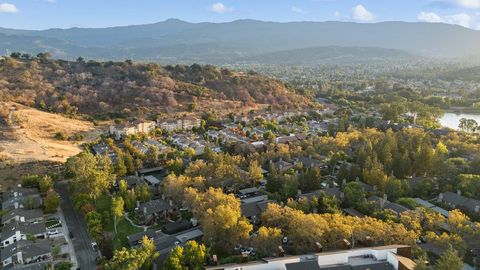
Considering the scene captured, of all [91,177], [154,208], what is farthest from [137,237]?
[91,177]

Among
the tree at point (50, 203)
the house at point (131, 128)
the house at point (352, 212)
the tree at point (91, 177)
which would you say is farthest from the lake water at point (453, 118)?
the tree at point (50, 203)

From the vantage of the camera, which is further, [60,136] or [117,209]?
[60,136]

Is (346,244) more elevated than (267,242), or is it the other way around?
(346,244)

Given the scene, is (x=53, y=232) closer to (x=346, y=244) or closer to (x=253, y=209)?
(x=253, y=209)

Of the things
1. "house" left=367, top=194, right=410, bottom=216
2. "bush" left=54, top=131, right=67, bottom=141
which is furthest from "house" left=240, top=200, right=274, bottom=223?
"bush" left=54, top=131, right=67, bottom=141

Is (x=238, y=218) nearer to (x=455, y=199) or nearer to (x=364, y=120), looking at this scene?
(x=455, y=199)

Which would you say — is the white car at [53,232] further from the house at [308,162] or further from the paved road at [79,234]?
the house at [308,162]

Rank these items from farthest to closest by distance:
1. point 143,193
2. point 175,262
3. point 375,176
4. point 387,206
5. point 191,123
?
point 191,123, point 375,176, point 143,193, point 387,206, point 175,262
